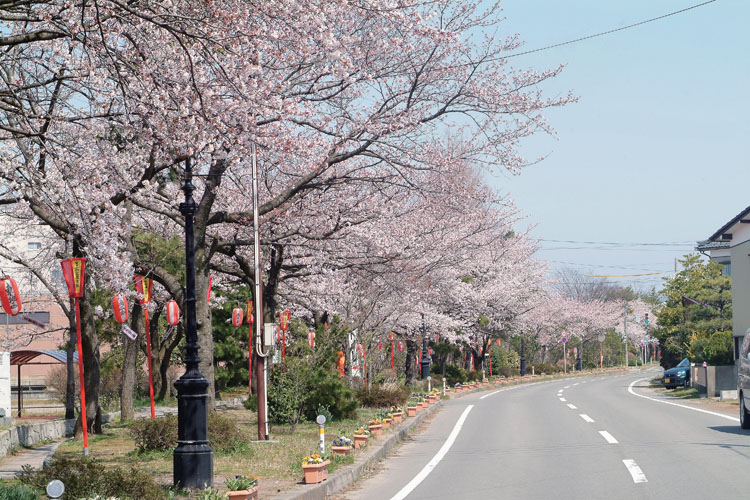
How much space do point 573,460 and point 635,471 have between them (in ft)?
5.45

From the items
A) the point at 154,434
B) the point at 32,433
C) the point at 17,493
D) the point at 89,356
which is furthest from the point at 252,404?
the point at 17,493

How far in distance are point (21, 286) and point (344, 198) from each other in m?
20.6

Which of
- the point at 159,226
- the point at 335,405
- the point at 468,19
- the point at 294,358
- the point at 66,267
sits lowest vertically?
the point at 335,405

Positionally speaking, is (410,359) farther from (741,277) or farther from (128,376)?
(128,376)

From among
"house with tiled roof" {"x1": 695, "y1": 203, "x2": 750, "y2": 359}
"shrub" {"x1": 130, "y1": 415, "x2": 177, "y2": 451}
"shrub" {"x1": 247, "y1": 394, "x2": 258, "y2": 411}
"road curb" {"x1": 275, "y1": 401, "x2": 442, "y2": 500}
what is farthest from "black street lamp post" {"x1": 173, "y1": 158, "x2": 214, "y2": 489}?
"house with tiled roof" {"x1": 695, "y1": 203, "x2": 750, "y2": 359}

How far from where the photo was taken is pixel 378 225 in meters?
20.7

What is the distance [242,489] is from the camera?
8.41 metres

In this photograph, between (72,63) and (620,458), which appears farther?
(620,458)

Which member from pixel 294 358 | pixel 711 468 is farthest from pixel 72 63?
pixel 711 468

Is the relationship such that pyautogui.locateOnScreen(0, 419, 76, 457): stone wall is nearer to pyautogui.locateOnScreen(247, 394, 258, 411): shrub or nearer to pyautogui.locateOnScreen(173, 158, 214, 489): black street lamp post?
pyautogui.locateOnScreen(247, 394, 258, 411): shrub

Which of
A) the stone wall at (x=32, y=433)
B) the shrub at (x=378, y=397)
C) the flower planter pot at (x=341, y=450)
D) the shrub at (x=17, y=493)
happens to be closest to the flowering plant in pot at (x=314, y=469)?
the flower planter pot at (x=341, y=450)

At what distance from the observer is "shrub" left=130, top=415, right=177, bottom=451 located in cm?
1401

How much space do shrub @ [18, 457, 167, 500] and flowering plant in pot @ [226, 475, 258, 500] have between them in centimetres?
68

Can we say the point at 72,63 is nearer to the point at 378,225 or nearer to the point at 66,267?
the point at 66,267
